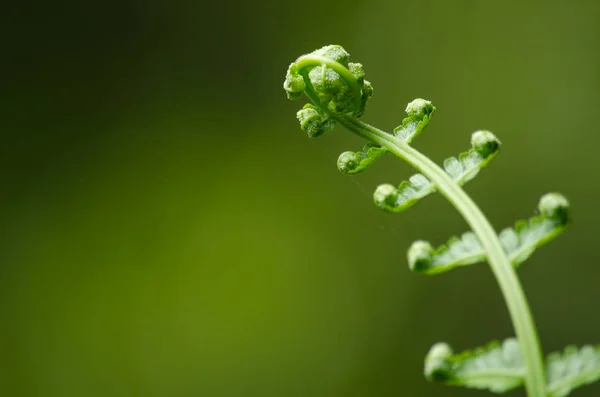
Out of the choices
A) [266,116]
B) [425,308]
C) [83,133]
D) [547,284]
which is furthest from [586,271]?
[83,133]

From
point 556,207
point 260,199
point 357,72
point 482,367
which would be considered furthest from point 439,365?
point 260,199

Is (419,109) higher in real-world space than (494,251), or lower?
higher

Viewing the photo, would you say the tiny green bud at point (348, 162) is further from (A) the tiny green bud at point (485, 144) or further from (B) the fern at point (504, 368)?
(B) the fern at point (504, 368)

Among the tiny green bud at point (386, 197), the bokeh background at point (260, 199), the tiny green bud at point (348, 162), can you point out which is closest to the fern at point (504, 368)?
the tiny green bud at point (386, 197)

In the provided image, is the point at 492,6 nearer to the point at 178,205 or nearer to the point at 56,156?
the point at 178,205

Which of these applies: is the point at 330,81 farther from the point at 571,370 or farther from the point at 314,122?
the point at 571,370

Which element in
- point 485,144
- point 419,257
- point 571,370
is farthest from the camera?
point 485,144
